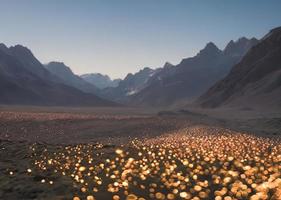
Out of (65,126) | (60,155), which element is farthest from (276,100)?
(60,155)

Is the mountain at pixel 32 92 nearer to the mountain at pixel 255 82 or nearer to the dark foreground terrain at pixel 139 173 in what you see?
the mountain at pixel 255 82

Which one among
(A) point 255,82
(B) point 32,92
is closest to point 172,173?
(A) point 255,82

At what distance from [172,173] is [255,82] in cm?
11897

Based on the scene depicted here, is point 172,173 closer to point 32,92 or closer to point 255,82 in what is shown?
point 255,82

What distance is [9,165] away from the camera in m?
13.4

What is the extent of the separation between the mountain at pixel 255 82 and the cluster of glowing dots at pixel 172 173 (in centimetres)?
8557

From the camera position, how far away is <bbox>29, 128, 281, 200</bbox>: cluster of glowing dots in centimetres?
855

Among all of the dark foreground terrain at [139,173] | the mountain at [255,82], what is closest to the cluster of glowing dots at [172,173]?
the dark foreground terrain at [139,173]

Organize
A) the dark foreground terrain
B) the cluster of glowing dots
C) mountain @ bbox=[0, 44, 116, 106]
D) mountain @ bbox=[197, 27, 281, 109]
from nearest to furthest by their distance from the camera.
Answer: the cluster of glowing dots → the dark foreground terrain → mountain @ bbox=[197, 27, 281, 109] → mountain @ bbox=[0, 44, 116, 106]

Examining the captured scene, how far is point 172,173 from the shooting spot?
36.4 feet

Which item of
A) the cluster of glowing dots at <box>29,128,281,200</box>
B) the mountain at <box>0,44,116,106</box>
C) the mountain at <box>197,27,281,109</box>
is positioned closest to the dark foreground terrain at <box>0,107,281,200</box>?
the cluster of glowing dots at <box>29,128,281,200</box>

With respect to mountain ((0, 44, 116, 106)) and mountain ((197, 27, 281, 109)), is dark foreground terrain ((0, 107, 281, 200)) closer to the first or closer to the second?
mountain ((197, 27, 281, 109))

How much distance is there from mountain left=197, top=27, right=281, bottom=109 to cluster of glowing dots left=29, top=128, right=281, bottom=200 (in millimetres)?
85567

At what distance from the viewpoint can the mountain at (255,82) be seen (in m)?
107
